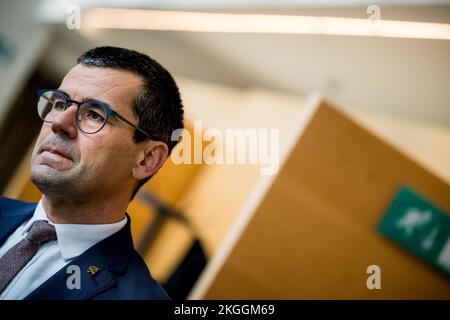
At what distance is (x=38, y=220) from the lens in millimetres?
692

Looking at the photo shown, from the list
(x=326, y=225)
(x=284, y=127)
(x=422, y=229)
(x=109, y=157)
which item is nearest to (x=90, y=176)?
(x=109, y=157)

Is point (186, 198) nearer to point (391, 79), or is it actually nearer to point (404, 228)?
point (404, 228)

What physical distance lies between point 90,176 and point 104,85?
180 mm

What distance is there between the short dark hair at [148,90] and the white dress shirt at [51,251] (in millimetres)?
211

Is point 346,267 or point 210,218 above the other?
point 346,267

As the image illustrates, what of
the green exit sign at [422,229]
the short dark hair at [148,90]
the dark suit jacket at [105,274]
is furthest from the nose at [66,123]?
the green exit sign at [422,229]

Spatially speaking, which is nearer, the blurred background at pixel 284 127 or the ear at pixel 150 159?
the ear at pixel 150 159

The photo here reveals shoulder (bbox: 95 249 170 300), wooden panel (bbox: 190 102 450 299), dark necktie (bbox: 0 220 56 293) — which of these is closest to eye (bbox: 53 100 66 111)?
dark necktie (bbox: 0 220 56 293)

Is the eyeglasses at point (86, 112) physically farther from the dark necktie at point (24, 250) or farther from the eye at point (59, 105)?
the dark necktie at point (24, 250)

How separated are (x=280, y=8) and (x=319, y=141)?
0.76 meters

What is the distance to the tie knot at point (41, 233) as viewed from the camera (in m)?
0.67

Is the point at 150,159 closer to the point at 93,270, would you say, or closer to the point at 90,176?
the point at 90,176

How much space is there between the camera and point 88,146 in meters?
0.65
